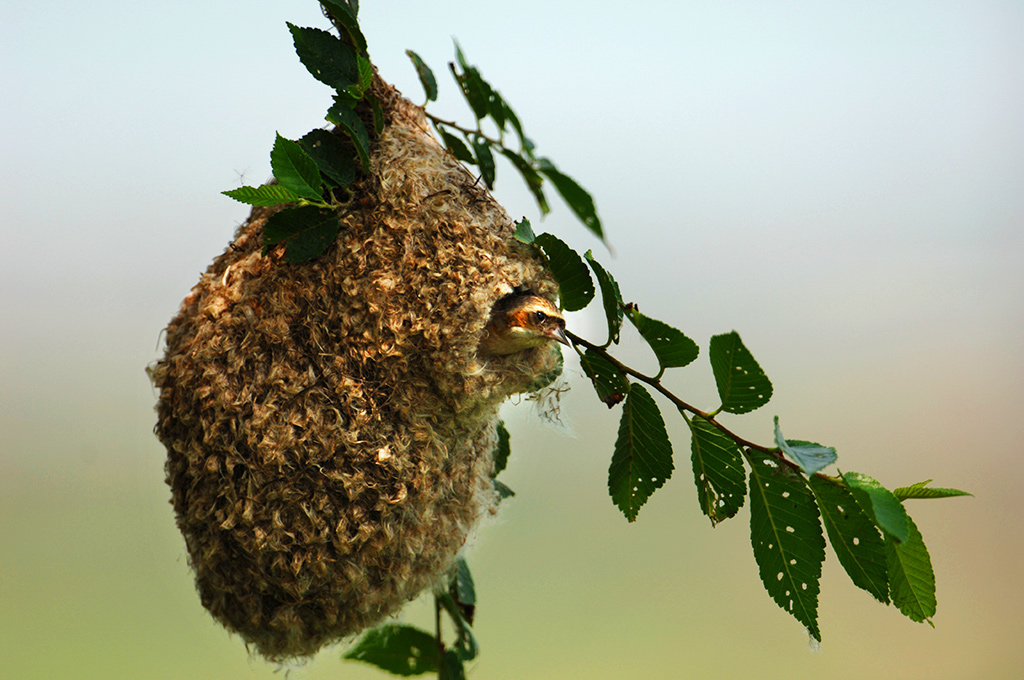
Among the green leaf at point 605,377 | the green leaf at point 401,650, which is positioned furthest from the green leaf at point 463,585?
the green leaf at point 605,377

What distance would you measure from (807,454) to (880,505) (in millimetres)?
79

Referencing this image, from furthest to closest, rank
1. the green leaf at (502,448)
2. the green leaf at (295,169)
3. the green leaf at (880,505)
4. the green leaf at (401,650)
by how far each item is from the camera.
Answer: the green leaf at (401,650), the green leaf at (502,448), the green leaf at (295,169), the green leaf at (880,505)

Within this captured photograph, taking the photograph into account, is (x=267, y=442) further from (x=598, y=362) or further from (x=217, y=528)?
(x=598, y=362)

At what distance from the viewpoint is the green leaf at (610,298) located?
782 millimetres

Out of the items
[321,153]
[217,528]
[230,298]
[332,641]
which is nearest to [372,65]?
[321,153]

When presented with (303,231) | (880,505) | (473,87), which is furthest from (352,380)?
(880,505)

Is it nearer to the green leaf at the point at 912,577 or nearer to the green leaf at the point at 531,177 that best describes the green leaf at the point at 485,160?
the green leaf at the point at 531,177

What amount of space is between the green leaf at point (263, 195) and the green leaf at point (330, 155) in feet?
0.14

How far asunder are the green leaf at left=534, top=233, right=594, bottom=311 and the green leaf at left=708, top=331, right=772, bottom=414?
150 millimetres

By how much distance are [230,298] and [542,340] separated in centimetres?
35

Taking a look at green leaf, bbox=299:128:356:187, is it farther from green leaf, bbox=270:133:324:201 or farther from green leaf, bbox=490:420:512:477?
green leaf, bbox=490:420:512:477

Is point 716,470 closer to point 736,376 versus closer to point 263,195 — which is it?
point 736,376

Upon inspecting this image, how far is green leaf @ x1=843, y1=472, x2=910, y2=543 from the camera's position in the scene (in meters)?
0.65

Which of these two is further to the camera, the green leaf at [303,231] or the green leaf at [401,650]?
the green leaf at [401,650]
